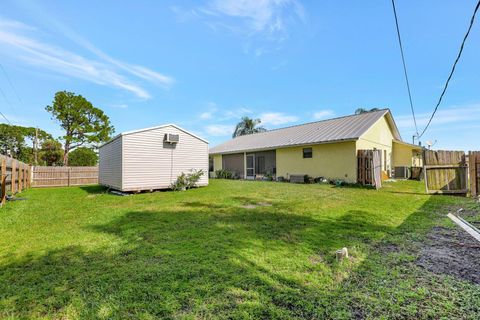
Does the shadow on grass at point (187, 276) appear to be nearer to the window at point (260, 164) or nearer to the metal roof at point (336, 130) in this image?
the metal roof at point (336, 130)

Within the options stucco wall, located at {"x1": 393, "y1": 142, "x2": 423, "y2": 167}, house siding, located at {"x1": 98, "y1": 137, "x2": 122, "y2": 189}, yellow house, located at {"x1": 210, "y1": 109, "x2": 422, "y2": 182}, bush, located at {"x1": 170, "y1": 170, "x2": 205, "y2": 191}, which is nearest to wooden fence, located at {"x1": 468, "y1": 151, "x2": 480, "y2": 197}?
yellow house, located at {"x1": 210, "y1": 109, "x2": 422, "y2": 182}

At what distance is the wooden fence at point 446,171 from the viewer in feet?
29.0

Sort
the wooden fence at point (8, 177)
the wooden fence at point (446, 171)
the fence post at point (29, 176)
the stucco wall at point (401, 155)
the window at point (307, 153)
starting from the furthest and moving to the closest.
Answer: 1. the stucco wall at point (401, 155)
2. the window at point (307, 153)
3. the fence post at point (29, 176)
4. the wooden fence at point (446, 171)
5. the wooden fence at point (8, 177)

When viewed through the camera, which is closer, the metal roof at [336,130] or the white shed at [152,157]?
the white shed at [152,157]

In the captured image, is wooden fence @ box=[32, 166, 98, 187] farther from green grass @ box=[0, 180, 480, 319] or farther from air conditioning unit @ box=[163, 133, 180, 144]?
green grass @ box=[0, 180, 480, 319]

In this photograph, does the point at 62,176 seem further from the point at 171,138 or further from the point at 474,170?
the point at 474,170

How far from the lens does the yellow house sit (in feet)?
45.4

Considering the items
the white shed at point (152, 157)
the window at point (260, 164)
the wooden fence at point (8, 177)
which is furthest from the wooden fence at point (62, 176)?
the window at point (260, 164)

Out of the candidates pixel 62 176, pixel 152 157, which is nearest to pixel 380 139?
pixel 152 157

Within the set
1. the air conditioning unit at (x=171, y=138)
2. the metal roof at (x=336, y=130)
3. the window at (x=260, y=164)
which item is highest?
the metal roof at (x=336, y=130)

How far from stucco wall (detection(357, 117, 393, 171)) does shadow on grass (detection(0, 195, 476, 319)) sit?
10515mm

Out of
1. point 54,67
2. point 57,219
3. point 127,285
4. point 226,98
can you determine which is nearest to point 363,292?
point 127,285

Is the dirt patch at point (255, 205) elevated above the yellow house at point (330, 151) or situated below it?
below

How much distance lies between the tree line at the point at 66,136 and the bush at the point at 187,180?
21.4 metres
